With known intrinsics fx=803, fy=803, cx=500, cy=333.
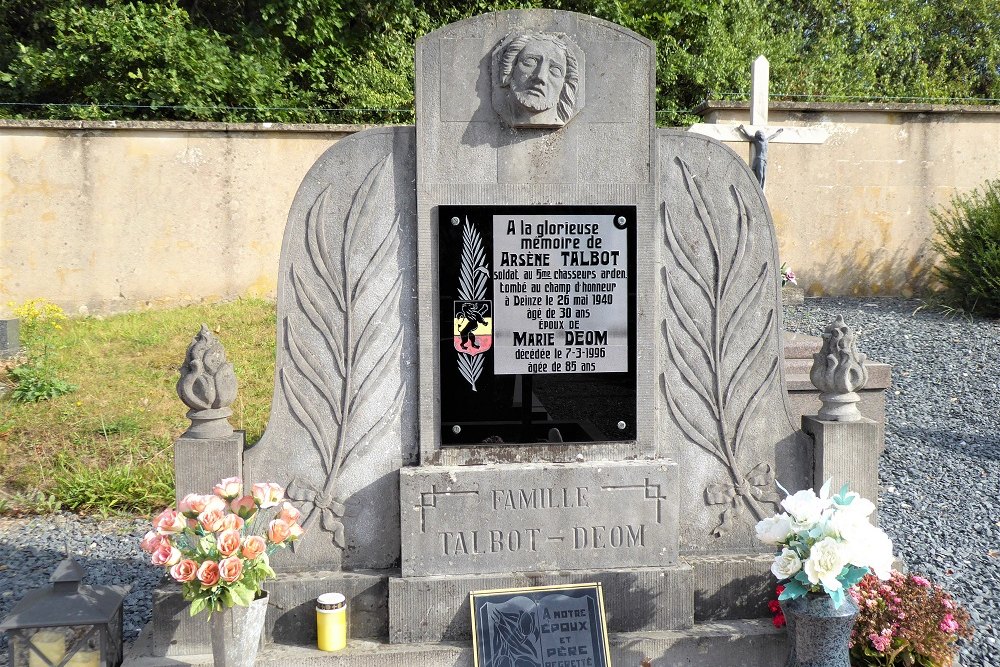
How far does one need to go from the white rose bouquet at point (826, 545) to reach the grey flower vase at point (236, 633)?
2010 millimetres

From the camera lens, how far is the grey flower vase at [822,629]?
10.1ft

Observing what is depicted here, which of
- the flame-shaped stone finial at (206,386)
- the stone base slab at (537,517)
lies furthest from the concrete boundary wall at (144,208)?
the stone base slab at (537,517)

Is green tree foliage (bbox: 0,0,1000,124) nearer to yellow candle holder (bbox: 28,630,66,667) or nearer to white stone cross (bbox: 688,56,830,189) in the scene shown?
white stone cross (bbox: 688,56,830,189)

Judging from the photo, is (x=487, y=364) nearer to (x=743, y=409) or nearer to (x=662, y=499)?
Result: (x=662, y=499)

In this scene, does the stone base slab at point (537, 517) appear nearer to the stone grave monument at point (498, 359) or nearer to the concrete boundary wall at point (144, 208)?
the stone grave monument at point (498, 359)

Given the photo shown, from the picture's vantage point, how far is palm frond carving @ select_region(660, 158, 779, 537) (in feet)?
12.5

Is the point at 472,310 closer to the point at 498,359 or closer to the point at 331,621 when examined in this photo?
the point at 498,359

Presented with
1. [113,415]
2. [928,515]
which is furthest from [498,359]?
[113,415]

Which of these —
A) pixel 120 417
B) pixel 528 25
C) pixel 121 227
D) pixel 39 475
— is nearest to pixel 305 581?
pixel 528 25

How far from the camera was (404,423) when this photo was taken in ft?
12.1

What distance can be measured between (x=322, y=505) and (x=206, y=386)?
74 cm

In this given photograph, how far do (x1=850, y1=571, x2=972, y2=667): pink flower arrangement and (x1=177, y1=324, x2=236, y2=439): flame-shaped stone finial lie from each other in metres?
2.84

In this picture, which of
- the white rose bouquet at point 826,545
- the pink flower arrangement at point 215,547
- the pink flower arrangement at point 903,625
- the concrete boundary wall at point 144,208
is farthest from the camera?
the concrete boundary wall at point 144,208

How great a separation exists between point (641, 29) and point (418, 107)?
11593 mm
